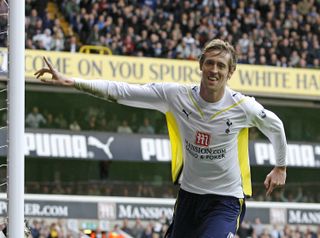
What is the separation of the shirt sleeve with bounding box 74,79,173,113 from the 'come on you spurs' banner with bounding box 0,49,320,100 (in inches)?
741

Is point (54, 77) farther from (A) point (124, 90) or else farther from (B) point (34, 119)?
(B) point (34, 119)

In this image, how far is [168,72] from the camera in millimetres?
27656

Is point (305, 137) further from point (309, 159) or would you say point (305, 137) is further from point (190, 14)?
point (190, 14)

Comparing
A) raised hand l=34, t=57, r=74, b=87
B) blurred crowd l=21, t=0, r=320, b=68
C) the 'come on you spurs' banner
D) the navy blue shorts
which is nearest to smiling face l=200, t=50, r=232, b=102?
the navy blue shorts

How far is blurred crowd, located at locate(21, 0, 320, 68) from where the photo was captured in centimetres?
2716

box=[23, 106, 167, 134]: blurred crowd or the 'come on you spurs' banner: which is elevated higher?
the 'come on you spurs' banner

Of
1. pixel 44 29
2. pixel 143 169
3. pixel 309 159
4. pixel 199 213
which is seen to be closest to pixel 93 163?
pixel 143 169

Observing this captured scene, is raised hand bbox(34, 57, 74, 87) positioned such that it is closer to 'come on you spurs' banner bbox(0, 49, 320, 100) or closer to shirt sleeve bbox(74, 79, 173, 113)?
shirt sleeve bbox(74, 79, 173, 113)

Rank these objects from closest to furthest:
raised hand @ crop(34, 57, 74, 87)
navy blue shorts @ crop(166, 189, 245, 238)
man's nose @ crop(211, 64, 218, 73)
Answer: raised hand @ crop(34, 57, 74, 87)
man's nose @ crop(211, 64, 218, 73)
navy blue shorts @ crop(166, 189, 245, 238)

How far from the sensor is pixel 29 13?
26.6 m

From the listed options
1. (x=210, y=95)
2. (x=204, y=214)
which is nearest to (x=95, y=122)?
(x=204, y=214)

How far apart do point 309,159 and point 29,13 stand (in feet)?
29.5

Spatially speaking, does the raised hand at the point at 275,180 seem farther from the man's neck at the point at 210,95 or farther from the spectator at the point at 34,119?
the spectator at the point at 34,119

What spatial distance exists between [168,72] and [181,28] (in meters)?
1.61
